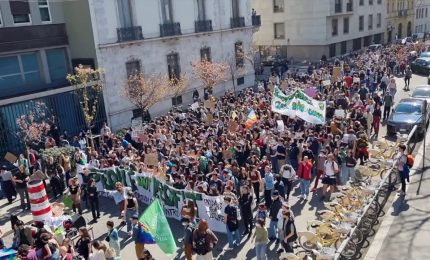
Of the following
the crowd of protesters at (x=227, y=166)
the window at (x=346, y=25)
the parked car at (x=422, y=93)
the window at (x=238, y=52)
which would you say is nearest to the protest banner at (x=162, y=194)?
the crowd of protesters at (x=227, y=166)

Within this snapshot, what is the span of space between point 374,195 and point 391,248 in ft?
5.33

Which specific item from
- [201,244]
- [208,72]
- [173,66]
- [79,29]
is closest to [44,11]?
[79,29]

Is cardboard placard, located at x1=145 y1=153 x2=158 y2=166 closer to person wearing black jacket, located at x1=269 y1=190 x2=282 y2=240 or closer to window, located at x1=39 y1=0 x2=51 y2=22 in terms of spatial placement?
person wearing black jacket, located at x1=269 y1=190 x2=282 y2=240

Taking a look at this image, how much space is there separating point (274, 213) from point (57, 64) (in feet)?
64.7

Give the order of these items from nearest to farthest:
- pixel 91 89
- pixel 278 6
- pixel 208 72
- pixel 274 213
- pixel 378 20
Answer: pixel 274 213 → pixel 91 89 → pixel 208 72 → pixel 278 6 → pixel 378 20

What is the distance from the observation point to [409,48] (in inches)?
1686

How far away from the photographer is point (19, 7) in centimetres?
2384

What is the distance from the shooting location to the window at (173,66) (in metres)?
29.7

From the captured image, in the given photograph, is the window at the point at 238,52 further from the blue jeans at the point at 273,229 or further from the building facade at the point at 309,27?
the blue jeans at the point at 273,229

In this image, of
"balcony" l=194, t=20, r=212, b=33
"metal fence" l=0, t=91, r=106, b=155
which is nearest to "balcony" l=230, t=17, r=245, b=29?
"balcony" l=194, t=20, r=212, b=33

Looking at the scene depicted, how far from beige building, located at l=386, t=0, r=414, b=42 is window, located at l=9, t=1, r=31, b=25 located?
177 feet

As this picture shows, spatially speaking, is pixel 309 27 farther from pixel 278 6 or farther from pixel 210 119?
pixel 210 119

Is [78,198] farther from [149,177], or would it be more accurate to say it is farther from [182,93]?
[182,93]

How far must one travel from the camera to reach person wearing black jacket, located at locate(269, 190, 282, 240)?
11484 mm
